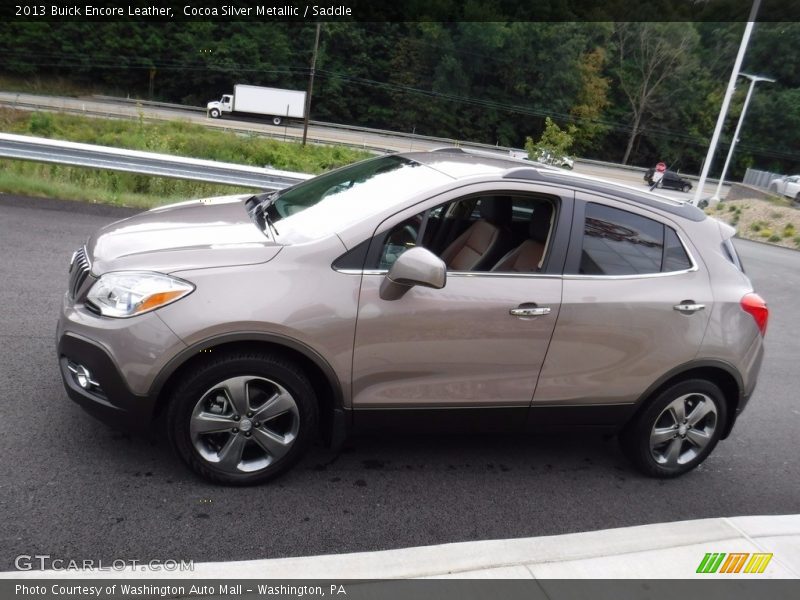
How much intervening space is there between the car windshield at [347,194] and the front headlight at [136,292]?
2.23 ft

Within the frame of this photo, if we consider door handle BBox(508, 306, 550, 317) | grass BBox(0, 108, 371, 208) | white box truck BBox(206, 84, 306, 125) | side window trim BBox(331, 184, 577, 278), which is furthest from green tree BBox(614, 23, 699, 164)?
door handle BBox(508, 306, 550, 317)

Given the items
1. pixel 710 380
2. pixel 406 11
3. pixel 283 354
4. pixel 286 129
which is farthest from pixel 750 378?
pixel 406 11

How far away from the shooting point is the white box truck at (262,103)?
181 feet

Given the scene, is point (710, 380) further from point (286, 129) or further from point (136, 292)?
point (286, 129)

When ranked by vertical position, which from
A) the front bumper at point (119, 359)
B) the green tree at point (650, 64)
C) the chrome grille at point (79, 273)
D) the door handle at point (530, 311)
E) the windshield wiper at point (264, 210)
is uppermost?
the green tree at point (650, 64)

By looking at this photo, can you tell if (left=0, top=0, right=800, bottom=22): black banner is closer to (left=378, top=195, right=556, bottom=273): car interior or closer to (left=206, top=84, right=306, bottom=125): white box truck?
(left=206, top=84, right=306, bottom=125): white box truck

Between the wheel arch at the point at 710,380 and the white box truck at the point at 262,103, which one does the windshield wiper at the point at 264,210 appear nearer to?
the wheel arch at the point at 710,380

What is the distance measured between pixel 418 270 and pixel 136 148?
19904mm

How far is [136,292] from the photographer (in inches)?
126

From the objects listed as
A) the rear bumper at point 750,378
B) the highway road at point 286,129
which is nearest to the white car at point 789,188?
the highway road at point 286,129

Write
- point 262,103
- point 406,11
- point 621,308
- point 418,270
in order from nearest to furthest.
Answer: point 418,270 < point 621,308 < point 262,103 < point 406,11

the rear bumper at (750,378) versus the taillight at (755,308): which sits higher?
the taillight at (755,308)

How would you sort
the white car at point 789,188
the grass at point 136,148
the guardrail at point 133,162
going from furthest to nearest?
1. the white car at point 789,188
2. the grass at point 136,148
3. the guardrail at point 133,162

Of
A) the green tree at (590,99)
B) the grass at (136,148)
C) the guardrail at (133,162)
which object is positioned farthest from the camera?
the green tree at (590,99)
